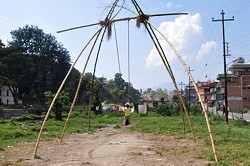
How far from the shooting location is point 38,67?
63.9 m

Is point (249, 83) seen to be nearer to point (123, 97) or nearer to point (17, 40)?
point (123, 97)

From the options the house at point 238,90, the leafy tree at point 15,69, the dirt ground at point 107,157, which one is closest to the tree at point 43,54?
the leafy tree at point 15,69

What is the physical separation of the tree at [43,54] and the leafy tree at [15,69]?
516cm

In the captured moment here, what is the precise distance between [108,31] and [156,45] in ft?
6.38

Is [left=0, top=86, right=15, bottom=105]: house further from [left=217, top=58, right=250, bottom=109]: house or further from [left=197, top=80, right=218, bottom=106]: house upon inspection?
[left=197, top=80, right=218, bottom=106]: house

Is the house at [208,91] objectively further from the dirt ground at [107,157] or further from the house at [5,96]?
the dirt ground at [107,157]

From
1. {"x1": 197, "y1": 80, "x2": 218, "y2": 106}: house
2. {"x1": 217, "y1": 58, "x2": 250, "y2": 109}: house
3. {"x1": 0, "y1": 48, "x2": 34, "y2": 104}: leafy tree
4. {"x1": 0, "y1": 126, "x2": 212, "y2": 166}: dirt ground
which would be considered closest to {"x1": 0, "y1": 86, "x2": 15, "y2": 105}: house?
{"x1": 0, "y1": 48, "x2": 34, "y2": 104}: leafy tree

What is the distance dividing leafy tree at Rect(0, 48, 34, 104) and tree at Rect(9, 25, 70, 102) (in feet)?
16.9

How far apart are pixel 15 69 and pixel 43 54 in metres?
13.3

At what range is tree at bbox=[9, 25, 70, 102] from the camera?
65500mm

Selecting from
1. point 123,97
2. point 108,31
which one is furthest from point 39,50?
point 108,31

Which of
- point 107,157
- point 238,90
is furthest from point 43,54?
point 107,157

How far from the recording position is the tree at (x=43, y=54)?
65500 millimetres

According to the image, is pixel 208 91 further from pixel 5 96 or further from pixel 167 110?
pixel 167 110
